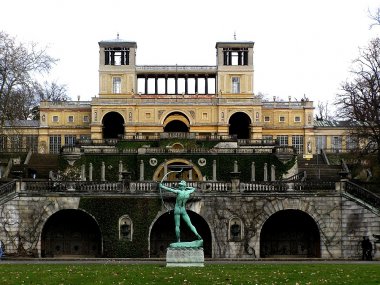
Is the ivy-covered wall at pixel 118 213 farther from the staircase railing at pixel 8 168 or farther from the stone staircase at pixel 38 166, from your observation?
the staircase railing at pixel 8 168

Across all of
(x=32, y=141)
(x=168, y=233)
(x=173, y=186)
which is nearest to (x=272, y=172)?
(x=168, y=233)

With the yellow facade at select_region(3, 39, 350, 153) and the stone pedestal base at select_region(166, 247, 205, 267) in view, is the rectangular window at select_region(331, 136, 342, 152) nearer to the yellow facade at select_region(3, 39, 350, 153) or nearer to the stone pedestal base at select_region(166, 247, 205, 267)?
the yellow facade at select_region(3, 39, 350, 153)

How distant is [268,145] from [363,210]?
2518 cm

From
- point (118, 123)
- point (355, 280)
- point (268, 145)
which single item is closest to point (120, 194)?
point (355, 280)

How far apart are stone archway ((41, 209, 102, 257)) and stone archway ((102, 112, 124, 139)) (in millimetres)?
39708

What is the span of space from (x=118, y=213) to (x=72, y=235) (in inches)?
133

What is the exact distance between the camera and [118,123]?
277 ft

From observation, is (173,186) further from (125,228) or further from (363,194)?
(363,194)

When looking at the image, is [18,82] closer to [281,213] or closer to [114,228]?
[114,228]

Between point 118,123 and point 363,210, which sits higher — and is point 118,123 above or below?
above

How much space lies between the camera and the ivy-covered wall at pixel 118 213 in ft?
139

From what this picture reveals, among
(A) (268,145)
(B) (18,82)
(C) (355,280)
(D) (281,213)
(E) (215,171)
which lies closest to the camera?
(C) (355,280)

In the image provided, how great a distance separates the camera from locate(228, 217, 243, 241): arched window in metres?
42.4

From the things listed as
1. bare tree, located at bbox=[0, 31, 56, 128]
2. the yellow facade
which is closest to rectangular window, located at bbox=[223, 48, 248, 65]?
the yellow facade
